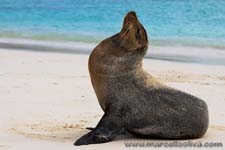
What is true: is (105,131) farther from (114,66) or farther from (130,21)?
(130,21)

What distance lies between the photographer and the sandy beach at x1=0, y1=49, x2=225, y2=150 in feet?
20.7

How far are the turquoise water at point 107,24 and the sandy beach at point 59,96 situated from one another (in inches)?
243

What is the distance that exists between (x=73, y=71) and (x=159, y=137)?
6.04 metres

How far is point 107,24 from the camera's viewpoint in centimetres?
2731

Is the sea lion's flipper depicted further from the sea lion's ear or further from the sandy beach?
the sea lion's ear

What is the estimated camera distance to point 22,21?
28578 millimetres

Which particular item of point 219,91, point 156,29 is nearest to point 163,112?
point 219,91

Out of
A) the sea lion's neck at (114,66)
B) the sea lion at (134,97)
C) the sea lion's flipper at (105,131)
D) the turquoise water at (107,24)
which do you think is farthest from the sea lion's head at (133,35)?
the turquoise water at (107,24)

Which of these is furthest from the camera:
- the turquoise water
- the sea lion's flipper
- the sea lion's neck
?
the turquoise water

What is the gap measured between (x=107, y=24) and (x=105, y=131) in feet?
70.1

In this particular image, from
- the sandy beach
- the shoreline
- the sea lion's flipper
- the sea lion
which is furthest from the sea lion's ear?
the shoreline

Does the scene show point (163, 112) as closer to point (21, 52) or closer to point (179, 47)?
point (21, 52)

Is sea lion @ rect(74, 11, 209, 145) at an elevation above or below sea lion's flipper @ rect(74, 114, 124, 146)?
above

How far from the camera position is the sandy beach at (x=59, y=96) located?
248 inches
